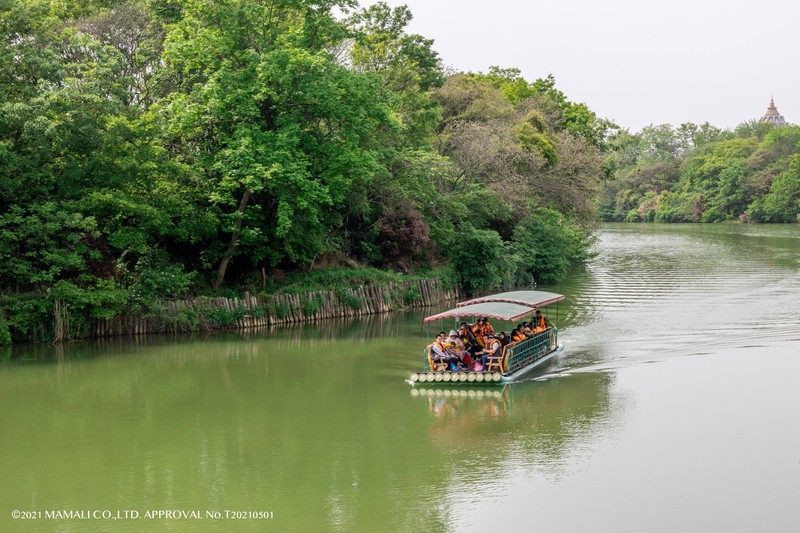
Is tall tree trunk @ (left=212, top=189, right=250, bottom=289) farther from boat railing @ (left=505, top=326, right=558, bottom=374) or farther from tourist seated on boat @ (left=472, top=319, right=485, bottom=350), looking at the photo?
boat railing @ (left=505, top=326, right=558, bottom=374)

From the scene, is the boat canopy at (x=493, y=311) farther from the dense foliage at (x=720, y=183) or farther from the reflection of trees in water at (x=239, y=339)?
the dense foliage at (x=720, y=183)

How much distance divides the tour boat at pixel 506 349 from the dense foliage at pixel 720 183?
67762 mm

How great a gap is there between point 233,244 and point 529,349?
13.0 m

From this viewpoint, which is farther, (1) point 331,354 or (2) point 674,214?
(2) point 674,214

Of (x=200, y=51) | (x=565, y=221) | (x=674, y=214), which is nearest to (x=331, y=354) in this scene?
(x=200, y=51)

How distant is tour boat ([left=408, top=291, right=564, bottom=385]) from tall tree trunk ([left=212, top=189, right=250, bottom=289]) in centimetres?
988

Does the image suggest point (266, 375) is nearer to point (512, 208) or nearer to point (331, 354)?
point (331, 354)

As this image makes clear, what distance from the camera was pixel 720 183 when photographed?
118 meters

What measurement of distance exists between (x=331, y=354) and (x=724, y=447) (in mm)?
13934

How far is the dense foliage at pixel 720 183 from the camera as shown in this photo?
108 metres

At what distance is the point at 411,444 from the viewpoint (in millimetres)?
17703

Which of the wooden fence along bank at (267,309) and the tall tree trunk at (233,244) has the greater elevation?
the tall tree trunk at (233,244)

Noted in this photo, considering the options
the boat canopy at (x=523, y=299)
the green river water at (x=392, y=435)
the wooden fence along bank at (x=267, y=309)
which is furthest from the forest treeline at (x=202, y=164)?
the boat canopy at (x=523, y=299)

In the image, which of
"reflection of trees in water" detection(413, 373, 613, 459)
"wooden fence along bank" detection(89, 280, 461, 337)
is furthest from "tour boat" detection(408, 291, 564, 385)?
"wooden fence along bank" detection(89, 280, 461, 337)
